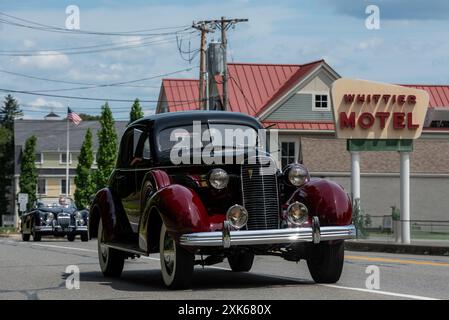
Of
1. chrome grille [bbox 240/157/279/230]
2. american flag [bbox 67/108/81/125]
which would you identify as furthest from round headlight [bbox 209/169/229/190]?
american flag [bbox 67/108/81/125]

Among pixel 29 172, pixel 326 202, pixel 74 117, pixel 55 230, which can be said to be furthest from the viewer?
pixel 29 172

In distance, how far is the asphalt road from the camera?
34.4 ft

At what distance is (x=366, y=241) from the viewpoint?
2811 cm

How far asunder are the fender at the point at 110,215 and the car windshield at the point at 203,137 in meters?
1.44

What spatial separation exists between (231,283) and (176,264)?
1487 millimetres

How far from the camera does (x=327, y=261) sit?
11703 millimetres

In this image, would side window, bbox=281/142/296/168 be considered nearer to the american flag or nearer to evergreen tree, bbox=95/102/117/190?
the american flag

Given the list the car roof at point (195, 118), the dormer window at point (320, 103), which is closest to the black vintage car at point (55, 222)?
the car roof at point (195, 118)

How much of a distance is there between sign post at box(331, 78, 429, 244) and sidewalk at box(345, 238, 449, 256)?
423 centimetres

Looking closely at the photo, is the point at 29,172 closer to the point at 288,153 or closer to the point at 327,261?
the point at 288,153

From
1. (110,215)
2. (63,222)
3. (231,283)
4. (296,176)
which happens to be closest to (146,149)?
(110,215)

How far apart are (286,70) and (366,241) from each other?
31726 mm

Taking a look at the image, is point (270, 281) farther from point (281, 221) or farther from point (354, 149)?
point (354, 149)
